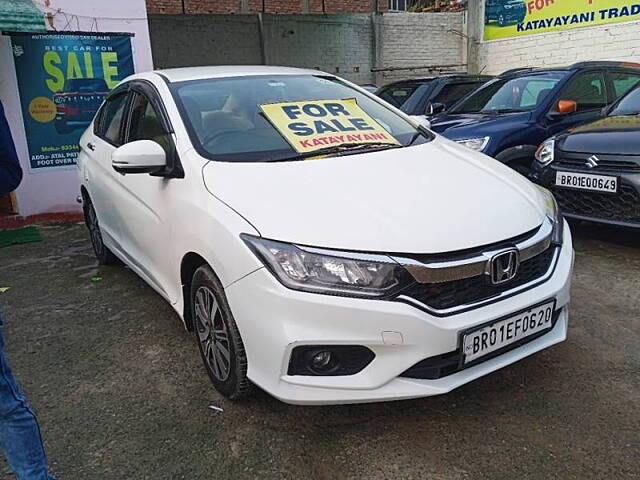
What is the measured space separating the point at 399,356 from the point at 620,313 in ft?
6.51

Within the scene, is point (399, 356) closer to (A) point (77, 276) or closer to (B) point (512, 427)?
(B) point (512, 427)

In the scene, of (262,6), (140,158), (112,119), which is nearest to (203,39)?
(262,6)

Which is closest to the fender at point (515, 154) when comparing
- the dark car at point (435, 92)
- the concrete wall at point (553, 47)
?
the dark car at point (435, 92)

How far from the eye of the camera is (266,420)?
2488 mm

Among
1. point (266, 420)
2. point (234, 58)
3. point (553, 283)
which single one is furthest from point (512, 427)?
point (234, 58)

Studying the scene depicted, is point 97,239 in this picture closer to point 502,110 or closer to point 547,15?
point 502,110

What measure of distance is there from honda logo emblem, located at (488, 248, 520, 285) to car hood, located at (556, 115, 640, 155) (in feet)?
8.01

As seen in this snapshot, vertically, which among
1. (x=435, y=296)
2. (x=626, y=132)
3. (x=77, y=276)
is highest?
(x=626, y=132)

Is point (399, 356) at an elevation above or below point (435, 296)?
below

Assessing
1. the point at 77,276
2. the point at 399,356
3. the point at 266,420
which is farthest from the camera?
the point at 77,276

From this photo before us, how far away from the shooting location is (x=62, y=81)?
6211 millimetres

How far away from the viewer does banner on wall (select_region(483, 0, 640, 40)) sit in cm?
1055

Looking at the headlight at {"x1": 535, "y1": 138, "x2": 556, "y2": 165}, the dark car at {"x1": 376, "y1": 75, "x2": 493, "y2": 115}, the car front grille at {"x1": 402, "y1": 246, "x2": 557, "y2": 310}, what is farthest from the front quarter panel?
the dark car at {"x1": 376, "y1": 75, "x2": 493, "y2": 115}

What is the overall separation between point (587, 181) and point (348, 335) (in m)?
3.11
